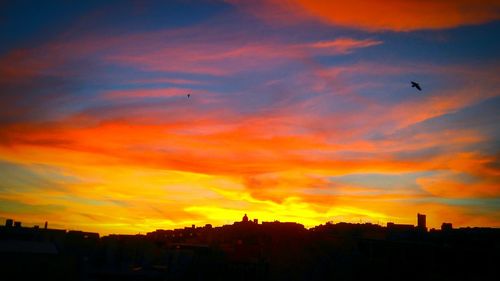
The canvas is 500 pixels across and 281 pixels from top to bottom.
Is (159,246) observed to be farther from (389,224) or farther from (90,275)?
(389,224)

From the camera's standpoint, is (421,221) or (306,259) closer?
(306,259)

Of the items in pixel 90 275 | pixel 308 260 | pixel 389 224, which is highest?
pixel 389 224

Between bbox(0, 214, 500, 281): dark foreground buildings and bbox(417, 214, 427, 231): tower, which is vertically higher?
bbox(417, 214, 427, 231): tower

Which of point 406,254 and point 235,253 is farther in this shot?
point 235,253

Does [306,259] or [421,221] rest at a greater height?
[421,221]

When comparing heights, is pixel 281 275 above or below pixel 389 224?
below

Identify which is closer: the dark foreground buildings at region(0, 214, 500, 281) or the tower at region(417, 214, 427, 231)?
the dark foreground buildings at region(0, 214, 500, 281)

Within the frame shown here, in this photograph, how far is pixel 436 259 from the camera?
40.5m

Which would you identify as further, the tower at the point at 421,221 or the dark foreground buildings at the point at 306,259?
the tower at the point at 421,221

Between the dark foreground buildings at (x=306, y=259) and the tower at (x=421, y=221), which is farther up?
the tower at (x=421, y=221)

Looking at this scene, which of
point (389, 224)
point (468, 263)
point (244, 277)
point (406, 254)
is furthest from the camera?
point (389, 224)

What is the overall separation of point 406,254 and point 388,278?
131 inches

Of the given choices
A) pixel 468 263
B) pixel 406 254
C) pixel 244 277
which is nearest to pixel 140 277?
pixel 244 277

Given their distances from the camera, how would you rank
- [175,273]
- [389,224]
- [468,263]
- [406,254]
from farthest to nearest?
[389,224], [175,273], [406,254], [468,263]
